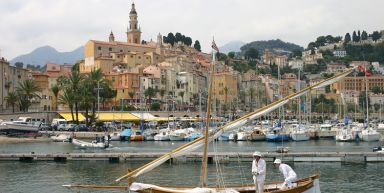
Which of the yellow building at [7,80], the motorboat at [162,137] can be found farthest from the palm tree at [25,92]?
the motorboat at [162,137]

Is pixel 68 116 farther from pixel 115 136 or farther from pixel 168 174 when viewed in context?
pixel 168 174

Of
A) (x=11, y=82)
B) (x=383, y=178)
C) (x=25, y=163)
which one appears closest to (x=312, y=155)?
(x=383, y=178)

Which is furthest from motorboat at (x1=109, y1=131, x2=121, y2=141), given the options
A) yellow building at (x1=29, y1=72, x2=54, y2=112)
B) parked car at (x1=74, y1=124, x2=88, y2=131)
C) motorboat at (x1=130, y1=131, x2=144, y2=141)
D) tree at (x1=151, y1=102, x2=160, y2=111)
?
tree at (x1=151, y1=102, x2=160, y2=111)

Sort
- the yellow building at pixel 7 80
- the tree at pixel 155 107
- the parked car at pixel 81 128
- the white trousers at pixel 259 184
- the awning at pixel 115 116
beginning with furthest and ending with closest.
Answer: the tree at pixel 155 107 < the awning at pixel 115 116 < the yellow building at pixel 7 80 < the parked car at pixel 81 128 < the white trousers at pixel 259 184

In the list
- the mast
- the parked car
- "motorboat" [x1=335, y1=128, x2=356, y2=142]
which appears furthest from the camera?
the parked car

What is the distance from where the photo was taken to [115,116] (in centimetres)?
12594

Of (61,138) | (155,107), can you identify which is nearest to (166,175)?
(61,138)

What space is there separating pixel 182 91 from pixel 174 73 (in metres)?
5.90

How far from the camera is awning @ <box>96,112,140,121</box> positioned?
123 m

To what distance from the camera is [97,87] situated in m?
119

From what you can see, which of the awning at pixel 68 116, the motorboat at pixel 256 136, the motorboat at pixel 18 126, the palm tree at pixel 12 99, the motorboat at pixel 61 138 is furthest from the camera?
the awning at pixel 68 116

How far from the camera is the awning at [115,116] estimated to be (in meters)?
123

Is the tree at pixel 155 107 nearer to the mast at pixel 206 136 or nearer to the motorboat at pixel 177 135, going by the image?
the motorboat at pixel 177 135

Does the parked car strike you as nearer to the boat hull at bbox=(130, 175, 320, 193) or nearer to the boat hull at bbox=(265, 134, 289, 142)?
the boat hull at bbox=(265, 134, 289, 142)
